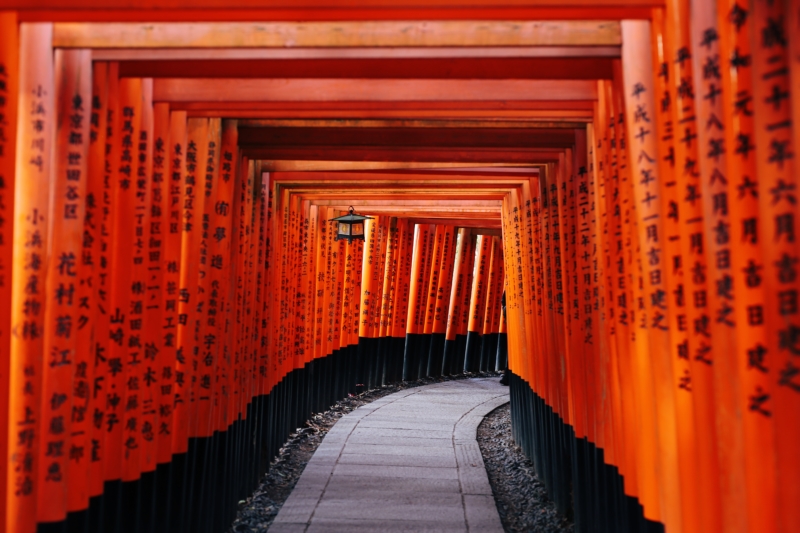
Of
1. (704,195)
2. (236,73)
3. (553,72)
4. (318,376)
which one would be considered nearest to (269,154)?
(236,73)

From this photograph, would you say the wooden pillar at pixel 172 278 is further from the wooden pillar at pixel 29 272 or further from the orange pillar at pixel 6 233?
the orange pillar at pixel 6 233

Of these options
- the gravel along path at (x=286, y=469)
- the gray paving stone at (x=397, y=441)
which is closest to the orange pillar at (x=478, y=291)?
the gravel along path at (x=286, y=469)

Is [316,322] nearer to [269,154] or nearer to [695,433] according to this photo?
[269,154]

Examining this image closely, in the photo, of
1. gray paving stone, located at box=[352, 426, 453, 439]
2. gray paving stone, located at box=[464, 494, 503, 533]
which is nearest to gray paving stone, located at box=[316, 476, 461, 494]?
gray paving stone, located at box=[464, 494, 503, 533]

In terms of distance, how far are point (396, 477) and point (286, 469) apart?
1494 mm

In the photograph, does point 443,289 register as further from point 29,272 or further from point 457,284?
point 29,272

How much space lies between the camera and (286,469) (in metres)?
8.82

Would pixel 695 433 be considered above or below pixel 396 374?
above

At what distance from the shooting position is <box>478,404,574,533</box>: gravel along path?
22.8 ft

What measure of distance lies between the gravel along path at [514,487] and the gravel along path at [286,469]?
2.21m

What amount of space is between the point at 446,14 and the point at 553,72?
1.27m

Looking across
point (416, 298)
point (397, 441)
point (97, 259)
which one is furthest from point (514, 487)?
point (416, 298)

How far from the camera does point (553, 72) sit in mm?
4523

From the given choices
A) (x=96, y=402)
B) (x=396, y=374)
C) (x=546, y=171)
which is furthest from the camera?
(x=396, y=374)
